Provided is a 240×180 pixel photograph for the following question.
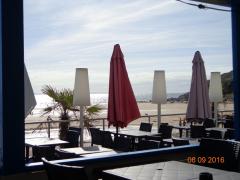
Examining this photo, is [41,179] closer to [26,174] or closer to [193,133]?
[26,174]

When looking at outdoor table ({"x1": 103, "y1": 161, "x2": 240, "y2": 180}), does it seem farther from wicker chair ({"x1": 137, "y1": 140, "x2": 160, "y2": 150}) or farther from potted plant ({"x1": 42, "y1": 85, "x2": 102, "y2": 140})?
potted plant ({"x1": 42, "y1": 85, "x2": 102, "y2": 140})

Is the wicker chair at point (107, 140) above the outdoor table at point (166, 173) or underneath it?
underneath

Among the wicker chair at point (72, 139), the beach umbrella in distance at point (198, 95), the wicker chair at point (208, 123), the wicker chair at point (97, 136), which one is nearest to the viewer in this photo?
the wicker chair at point (72, 139)

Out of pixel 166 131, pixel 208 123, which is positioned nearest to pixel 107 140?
pixel 166 131

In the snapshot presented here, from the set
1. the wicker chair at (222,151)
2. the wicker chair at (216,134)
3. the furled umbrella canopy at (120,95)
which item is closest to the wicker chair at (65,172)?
the wicker chair at (222,151)

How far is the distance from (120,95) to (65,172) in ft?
13.1

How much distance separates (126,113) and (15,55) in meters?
3.31

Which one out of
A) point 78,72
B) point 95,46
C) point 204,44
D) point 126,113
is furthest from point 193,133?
point 95,46

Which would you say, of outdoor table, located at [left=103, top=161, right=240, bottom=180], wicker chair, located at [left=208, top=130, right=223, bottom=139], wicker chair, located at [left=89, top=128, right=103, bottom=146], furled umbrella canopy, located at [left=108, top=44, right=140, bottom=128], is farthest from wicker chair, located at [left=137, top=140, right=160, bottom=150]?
wicker chair, located at [left=89, top=128, right=103, bottom=146]

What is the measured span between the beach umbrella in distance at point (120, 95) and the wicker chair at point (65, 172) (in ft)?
12.3

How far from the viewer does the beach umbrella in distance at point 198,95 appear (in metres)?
7.96

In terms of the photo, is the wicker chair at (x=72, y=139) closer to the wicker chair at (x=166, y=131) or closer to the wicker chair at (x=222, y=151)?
the wicker chair at (x=166, y=131)

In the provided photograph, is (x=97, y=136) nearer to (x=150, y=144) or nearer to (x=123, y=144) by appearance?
(x=123, y=144)

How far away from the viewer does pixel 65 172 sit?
8.04 ft
